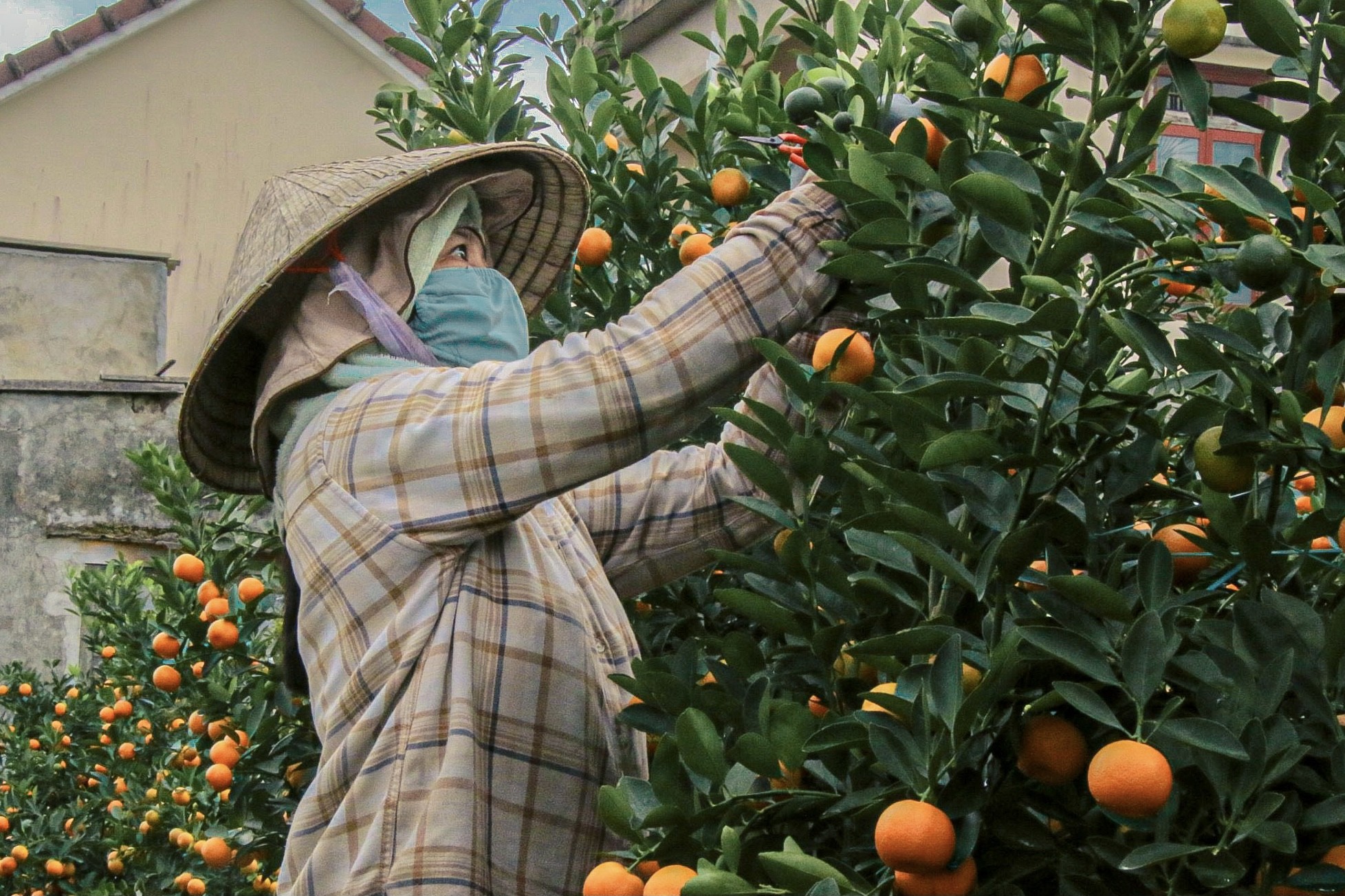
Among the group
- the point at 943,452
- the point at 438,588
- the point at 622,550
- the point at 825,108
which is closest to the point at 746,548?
the point at 622,550

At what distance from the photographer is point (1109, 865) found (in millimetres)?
1238

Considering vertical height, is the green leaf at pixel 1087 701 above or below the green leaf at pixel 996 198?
below

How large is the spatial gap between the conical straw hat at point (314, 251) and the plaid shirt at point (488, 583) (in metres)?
0.19

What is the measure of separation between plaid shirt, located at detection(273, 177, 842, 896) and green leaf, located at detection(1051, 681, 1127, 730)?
59cm

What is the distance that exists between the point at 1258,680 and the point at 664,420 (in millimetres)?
682

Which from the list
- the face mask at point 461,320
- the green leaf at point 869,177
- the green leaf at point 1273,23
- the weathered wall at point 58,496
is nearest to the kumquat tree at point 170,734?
the face mask at point 461,320

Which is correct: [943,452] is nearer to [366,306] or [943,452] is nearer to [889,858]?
[889,858]

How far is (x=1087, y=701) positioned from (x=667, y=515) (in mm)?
1046

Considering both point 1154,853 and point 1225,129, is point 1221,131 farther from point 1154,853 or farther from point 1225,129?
point 1154,853

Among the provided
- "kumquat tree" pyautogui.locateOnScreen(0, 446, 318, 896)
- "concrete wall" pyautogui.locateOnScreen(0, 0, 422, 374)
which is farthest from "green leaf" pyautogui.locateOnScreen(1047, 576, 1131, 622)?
"concrete wall" pyautogui.locateOnScreen(0, 0, 422, 374)

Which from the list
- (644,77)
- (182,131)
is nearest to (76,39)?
(182,131)

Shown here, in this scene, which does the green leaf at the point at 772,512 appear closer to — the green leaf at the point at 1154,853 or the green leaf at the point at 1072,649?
the green leaf at the point at 1072,649

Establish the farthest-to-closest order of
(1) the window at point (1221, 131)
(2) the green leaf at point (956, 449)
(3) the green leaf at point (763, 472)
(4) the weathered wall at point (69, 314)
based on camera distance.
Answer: (4) the weathered wall at point (69, 314) < (1) the window at point (1221, 131) < (3) the green leaf at point (763, 472) < (2) the green leaf at point (956, 449)

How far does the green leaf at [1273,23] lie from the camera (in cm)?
126
